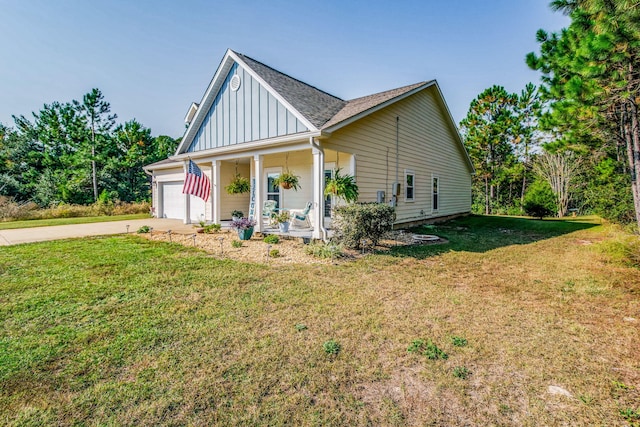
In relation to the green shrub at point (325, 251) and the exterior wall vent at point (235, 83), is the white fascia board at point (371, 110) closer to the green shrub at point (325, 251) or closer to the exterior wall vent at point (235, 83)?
the green shrub at point (325, 251)

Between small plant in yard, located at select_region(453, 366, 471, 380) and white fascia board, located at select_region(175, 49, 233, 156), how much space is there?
10737 mm

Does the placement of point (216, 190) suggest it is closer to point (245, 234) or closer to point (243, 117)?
point (243, 117)

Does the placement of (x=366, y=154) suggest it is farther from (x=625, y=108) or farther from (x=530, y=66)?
(x=625, y=108)

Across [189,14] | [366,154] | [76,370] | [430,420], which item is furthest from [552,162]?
[76,370]

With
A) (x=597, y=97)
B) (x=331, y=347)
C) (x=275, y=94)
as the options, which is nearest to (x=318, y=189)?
(x=275, y=94)

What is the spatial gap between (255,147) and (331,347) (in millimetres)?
7645

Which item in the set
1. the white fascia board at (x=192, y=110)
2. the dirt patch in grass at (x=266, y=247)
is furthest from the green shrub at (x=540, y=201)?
the white fascia board at (x=192, y=110)

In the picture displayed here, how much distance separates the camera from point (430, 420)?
6.73 ft

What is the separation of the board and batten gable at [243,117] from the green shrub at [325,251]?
3269 mm

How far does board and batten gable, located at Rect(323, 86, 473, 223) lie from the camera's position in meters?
9.22

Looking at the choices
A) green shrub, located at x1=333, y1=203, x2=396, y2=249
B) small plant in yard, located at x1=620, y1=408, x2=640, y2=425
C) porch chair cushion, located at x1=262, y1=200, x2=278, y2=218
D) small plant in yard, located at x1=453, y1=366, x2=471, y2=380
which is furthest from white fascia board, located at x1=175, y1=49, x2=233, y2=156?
small plant in yard, located at x1=620, y1=408, x2=640, y2=425

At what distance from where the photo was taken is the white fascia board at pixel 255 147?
321 inches

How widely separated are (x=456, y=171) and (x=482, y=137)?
929 cm

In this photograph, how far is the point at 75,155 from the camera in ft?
76.3
